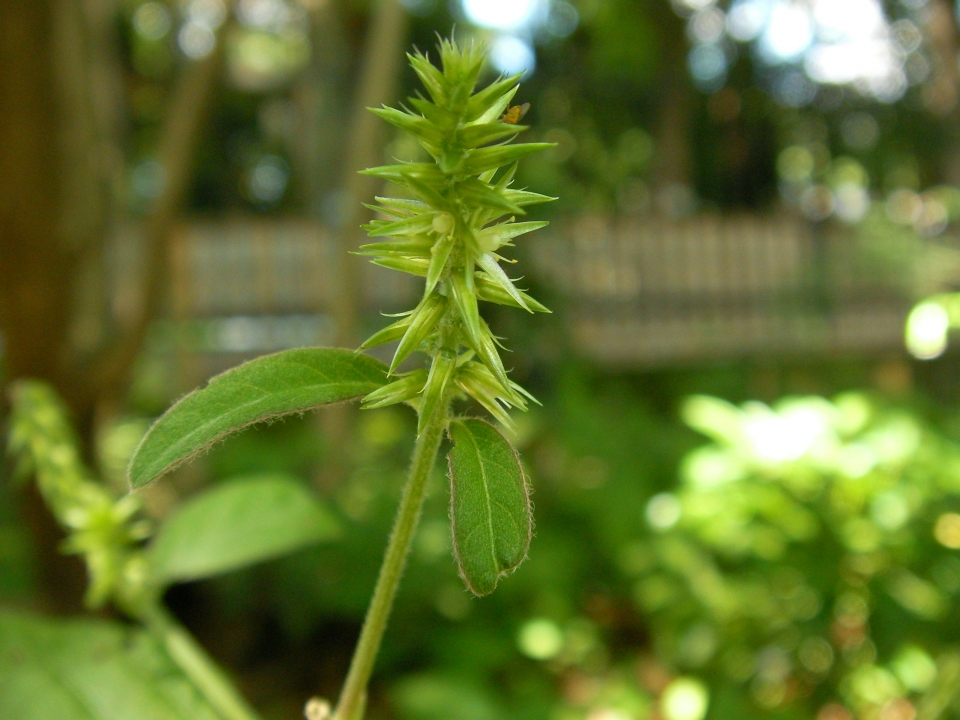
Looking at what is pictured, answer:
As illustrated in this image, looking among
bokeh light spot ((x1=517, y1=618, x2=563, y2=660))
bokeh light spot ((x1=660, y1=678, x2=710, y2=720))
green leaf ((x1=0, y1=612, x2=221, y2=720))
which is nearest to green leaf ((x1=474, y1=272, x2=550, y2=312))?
green leaf ((x1=0, y1=612, x2=221, y2=720))

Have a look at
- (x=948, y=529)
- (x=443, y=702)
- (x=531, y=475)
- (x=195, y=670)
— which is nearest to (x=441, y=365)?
(x=195, y=670)

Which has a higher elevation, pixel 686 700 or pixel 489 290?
pixel 489 290

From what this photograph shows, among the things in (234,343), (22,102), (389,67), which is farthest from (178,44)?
(234,343)

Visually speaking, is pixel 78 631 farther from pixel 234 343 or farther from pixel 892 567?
pixel 234 343

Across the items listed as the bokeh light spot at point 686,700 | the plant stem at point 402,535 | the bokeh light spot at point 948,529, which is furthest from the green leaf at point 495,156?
the bokeh light spot at point 948,529

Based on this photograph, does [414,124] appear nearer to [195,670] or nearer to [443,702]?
[195,670]

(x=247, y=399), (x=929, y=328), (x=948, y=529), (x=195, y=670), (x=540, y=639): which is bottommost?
(x=540, y=639)

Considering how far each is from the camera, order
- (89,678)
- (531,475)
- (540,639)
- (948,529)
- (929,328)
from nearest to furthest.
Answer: (89,678)
(929,328)
(948,529)
(540,639)
(531,475)
